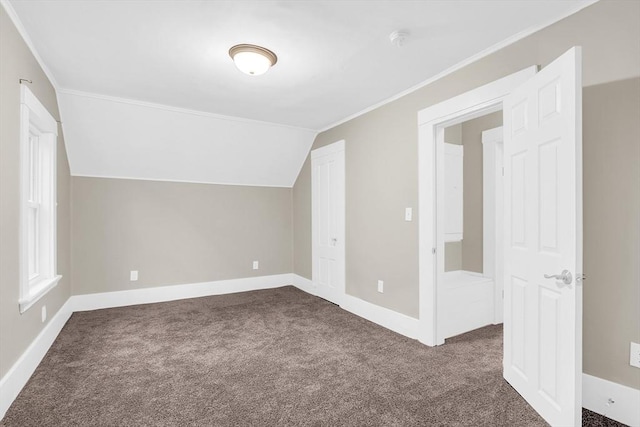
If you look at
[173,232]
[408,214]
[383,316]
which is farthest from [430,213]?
[173,232]

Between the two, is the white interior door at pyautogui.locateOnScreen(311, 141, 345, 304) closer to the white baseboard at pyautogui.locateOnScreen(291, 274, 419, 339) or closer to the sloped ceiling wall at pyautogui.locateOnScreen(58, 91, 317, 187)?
the white baseboard at pyautogui.locateOnScreen(291, 274, 419, 339)

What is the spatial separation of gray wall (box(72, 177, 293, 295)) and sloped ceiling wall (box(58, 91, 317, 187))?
21 cm

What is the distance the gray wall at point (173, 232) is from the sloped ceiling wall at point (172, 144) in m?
0.21

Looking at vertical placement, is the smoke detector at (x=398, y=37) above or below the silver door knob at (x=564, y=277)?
above

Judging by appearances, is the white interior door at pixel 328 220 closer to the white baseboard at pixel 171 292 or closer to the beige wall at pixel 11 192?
the white baseboard at pixel 171 292

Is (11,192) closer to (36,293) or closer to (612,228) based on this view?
(36,293)

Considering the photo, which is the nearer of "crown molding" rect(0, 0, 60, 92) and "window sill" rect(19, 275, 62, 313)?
"crown molding" rect(0, 0, 60, 92)

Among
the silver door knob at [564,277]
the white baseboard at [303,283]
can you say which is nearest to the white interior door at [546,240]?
the silver door knob at [564,277]

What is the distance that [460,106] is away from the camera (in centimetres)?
274

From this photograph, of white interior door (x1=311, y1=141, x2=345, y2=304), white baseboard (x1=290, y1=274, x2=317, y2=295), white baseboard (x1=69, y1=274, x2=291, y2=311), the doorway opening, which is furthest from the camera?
white baseboard (x1=290, y1=274, x2=317, y2=295)

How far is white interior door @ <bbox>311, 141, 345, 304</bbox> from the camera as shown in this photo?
14.1ft

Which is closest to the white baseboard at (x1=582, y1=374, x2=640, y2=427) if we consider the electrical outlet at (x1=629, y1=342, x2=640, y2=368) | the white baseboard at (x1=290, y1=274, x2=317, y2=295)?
the electrical outlet at (x1=629, y1=342, x2=640, y2=368)

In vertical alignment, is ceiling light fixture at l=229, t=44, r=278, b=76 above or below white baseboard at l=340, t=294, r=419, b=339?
above

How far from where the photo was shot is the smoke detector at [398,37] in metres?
2.24
